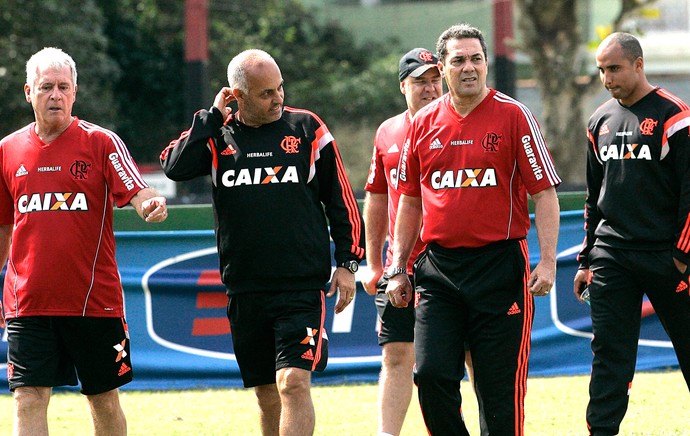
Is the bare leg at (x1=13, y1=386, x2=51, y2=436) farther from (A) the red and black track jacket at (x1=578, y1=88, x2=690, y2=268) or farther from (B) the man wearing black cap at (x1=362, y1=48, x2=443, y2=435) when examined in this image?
(A) the red and black track jacket at (x1=578, y1=88, x2=690, y2=268)

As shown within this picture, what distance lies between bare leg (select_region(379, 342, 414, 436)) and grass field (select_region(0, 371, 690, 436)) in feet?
3.19

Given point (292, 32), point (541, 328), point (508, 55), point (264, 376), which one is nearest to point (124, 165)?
point (264, 376)

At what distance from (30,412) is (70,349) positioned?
0.40m

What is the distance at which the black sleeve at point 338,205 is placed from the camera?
21.6 feet

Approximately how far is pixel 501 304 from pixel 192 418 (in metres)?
3.61

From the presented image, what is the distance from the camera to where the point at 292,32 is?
3133cm

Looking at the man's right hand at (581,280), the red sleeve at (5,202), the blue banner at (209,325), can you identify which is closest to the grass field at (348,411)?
the blue banner at (209,325)

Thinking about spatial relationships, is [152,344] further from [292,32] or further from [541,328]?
[292,32]

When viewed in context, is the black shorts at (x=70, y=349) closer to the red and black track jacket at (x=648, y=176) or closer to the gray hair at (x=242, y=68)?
the gray hair at (x=242, y=68)

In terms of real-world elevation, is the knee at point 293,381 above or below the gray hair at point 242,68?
below

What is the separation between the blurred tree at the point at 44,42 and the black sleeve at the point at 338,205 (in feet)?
67.2

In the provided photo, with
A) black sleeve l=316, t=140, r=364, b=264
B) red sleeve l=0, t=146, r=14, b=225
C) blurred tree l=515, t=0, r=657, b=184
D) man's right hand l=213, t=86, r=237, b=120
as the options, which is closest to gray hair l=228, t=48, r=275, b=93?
man's right hand l=213, t=86, r=237, b=120

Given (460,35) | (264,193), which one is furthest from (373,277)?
(460,35)

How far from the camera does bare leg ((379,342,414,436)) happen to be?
701 cm
